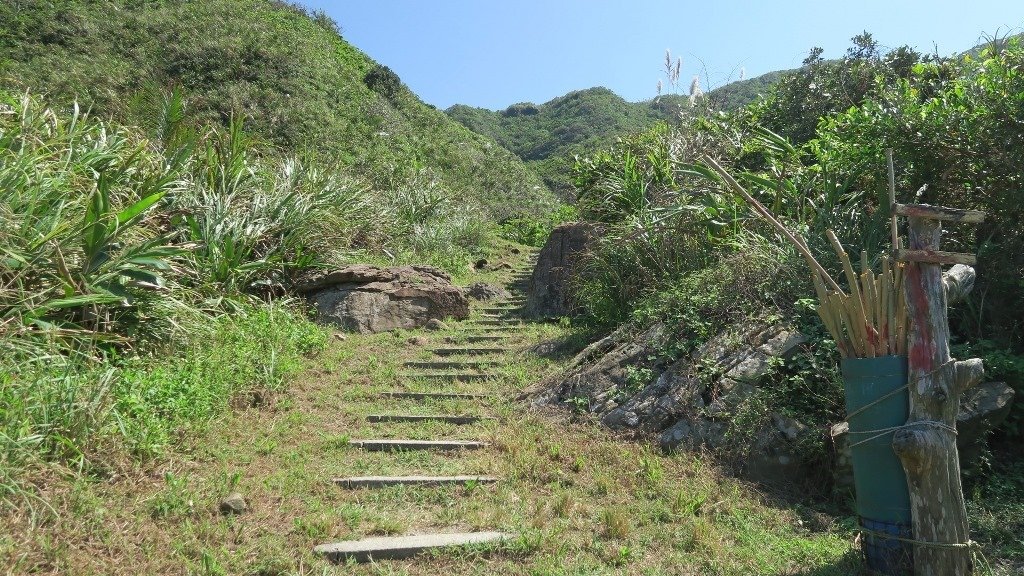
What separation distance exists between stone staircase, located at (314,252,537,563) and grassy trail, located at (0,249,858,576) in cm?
7

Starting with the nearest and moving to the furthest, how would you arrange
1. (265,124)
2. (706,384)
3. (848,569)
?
(848,569) → (706,384) → (265,124)

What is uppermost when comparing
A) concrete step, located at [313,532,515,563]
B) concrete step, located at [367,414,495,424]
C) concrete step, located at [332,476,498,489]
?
concrete step, located at [367,414,495,424]

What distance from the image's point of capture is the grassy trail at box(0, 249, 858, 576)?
368 cm

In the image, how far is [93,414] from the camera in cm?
423

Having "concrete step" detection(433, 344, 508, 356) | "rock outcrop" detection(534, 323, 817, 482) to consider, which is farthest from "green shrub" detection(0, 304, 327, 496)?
"rock outcrop" detection(534, 323, 817, 482)

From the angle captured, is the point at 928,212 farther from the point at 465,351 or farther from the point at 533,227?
the point at 533,227

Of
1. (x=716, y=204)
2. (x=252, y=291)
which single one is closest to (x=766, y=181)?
(x=716, y=204)

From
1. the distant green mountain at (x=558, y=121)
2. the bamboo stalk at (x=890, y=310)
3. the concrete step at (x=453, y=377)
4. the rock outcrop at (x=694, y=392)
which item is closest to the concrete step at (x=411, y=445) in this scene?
the rock outcrop at (x=694, y=392)

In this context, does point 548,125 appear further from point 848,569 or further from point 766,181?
point 848,569

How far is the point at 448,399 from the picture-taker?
6.77 m

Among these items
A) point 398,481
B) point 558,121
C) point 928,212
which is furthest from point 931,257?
point 558,121

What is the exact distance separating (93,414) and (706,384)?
439cm

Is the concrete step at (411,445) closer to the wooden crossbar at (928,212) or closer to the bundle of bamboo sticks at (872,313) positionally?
the bundle of bamboo sticks at (872,313)

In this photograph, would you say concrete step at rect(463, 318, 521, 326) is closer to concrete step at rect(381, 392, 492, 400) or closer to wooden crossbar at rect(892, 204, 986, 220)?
concrete step at rect(381, 392, 492, 400)
